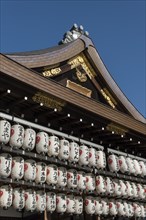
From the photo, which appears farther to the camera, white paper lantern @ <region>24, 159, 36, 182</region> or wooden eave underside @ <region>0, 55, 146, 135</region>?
white paper lantern @ <region>24, 159, 36, 182</region>

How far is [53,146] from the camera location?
36.4 feet

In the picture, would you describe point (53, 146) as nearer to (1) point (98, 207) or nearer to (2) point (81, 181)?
(2) point (81, 181)

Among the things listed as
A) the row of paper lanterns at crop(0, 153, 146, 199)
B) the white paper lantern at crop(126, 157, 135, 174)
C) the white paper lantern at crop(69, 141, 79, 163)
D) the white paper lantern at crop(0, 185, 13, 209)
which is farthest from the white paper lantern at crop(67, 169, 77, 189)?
the white paper lantern at crop(126, 157, 135, 174)

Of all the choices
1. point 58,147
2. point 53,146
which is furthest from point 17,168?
point 58,147

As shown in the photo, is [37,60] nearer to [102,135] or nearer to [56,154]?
[56,154]

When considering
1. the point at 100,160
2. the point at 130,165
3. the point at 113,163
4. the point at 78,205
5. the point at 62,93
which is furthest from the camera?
the point at 130,165

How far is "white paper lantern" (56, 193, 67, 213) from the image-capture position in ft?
36.2

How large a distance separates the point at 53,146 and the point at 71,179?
1373 mm

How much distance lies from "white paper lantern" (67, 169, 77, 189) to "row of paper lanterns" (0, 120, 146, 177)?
1.25ft

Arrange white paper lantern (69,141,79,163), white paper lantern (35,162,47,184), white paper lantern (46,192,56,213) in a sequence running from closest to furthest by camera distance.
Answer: white paper lantern (35,162,47,184) < white paper lantern (46,192,56,213) < white paper lantern (69,141,79,163)

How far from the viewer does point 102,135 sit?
47.3 feet

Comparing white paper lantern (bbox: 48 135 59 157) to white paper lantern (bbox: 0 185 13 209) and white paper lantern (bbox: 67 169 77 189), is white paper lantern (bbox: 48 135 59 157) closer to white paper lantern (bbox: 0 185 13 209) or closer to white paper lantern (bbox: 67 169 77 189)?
white paper lantern (bbox: 67 169 77 189)

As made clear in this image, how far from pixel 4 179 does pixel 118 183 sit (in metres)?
5.66

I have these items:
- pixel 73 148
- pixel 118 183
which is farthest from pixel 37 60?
pixel 118 183
